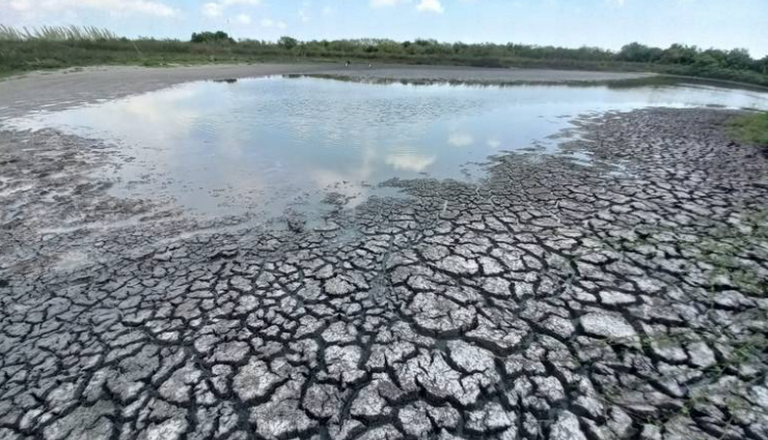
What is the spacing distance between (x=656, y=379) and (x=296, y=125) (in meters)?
9.37

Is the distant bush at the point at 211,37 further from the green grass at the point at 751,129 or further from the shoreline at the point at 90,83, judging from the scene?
the green grass at the point at 751,129

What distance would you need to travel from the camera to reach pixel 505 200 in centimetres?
520

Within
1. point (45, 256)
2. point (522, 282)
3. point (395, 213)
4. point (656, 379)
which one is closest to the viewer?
point (656, 379)

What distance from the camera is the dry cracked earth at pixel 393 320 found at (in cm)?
216

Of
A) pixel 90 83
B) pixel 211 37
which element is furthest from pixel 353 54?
pixel 90 83

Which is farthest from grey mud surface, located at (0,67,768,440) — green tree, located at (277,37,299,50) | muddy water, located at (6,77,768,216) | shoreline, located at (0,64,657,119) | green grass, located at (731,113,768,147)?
green tree, located at (277,37,299,50)

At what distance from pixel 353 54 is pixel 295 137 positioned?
30795mm

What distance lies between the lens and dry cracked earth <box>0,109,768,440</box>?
85.1 inches

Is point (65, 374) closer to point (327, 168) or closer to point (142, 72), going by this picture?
point (327, 168)

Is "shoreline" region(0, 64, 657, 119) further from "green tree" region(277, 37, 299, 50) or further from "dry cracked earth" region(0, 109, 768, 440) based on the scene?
"green tree" region(277, 37, 299, 50)

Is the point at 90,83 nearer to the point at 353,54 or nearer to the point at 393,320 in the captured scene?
the point at 393,320

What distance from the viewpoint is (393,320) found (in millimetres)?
2949

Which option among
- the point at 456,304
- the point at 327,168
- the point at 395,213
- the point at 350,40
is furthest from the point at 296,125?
the point at 350,40

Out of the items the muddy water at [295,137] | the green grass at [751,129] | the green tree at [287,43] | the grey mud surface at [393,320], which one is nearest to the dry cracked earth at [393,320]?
the grey mud surface at [393,320]
